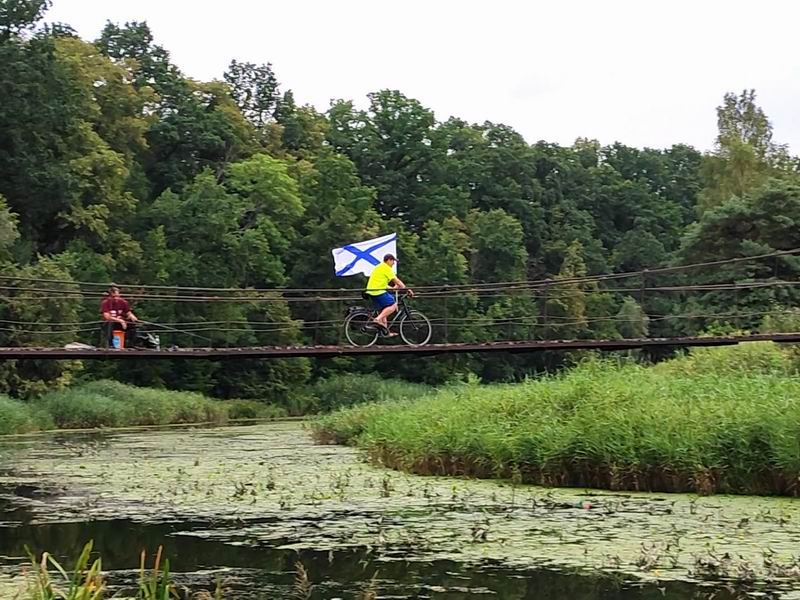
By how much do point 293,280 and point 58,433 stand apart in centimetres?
1927

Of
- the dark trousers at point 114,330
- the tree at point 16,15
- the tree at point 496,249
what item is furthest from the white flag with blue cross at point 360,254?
the tree at point 496,249

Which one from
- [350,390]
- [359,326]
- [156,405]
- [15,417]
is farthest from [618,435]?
[350,390]

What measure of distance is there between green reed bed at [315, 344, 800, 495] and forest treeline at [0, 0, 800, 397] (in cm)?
1087

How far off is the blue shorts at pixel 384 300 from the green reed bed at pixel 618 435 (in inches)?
55.1

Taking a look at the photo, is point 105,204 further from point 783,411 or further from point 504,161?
point 783,411

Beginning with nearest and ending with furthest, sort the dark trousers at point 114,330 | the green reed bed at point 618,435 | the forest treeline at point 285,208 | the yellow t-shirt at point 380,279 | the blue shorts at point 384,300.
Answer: the green reed bed at point 618,435
the yellow t-shirt at point 380,279
the dark trousers at point 114,330
the blue shorts at point 384,300
the forest treeline at point 285,208

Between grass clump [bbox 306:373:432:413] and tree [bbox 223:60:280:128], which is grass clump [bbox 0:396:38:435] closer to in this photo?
grass clump [bbox 306:373:432:413]

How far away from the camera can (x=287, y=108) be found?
163 ft

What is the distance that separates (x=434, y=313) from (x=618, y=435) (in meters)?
27.7

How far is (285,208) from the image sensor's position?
137 feet

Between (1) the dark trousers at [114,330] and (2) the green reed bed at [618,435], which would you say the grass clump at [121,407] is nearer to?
(1) the dark trousers at [114,330]

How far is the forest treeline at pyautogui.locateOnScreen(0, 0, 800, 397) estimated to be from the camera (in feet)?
108

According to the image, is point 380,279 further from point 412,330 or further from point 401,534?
point 401,534

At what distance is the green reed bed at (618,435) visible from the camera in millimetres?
10523
